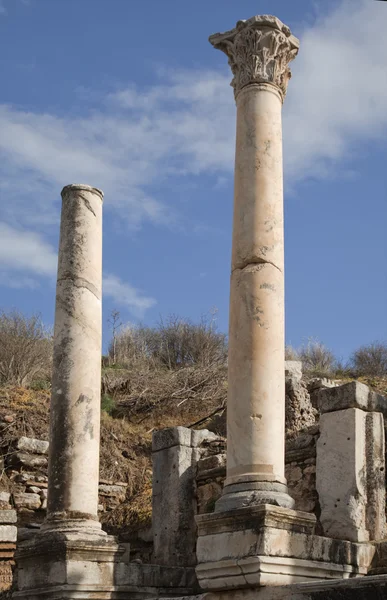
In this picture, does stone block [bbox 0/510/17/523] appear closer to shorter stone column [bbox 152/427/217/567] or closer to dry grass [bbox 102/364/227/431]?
shorter stone column [bbox 152/427/217/567]

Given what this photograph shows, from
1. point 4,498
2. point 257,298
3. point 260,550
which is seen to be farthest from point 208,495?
point 260,550

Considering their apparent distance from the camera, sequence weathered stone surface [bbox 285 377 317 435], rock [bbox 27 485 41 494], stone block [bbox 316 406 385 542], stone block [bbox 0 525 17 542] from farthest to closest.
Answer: rock [bbox 27 485 41 494] < weathered stone surface [bbox 285 377 317 435] < stone block [bbox 0 525 17 542] < stone block [bbox 316 406 385 542]

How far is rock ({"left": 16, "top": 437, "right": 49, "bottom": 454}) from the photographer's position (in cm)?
1723

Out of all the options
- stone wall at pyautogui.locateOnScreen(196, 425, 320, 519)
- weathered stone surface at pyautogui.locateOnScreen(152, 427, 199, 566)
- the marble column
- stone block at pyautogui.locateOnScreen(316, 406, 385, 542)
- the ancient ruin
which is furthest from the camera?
weathered stone surface at pyautogui.locateOnScreen(152, 427, 199, 566)

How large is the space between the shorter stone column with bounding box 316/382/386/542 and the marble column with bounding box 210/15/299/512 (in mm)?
1680

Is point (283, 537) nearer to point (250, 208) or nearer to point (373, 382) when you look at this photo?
point (250, 208)

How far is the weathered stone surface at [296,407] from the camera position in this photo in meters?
15.2

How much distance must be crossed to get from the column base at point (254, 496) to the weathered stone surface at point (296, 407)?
525cm

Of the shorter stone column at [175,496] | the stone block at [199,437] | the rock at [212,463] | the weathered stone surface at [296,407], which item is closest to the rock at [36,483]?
the shorter stone column at [175,496]

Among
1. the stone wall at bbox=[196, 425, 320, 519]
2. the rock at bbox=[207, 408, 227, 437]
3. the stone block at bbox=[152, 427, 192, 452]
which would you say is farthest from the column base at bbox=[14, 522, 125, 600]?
the rock at bbox=[207, 408, 227, 437]

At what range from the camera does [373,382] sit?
72.5 ft

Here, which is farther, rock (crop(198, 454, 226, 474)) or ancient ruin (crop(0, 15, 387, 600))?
rock (crop(198, 454, 226, 474))

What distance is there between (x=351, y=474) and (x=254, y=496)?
220cm

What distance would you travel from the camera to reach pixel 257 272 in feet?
34.9
